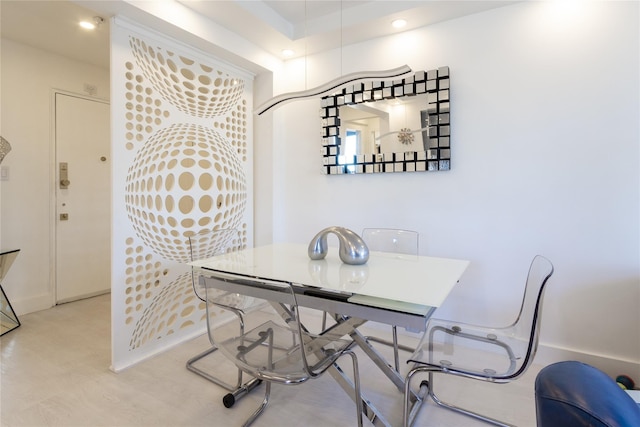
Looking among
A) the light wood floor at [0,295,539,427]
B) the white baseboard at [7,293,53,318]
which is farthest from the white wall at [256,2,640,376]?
the white baseboard at [7,293,53,318]

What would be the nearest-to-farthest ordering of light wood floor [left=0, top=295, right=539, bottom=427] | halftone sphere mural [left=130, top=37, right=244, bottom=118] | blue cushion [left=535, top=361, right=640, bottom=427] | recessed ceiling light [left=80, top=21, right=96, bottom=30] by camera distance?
blue cushion [left=535, top=361, right=640, bottom=427] < light wood floor [left=0, top=295, right=539, bottom=427] < halftone sphere mural [left=130, top=37, right=244, bottom=118] < recessed ceiling light [left=80, top=21, right=96, bottom=30]

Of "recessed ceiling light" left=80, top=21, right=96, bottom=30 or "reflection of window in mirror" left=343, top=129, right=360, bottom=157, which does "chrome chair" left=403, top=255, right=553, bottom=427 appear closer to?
"reflection of window in mirror" left=343, top=129, right=360, bottom=157

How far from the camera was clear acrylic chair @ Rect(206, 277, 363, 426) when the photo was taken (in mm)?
1473

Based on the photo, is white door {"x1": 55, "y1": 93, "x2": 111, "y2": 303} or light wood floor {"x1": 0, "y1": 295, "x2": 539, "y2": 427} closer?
light wood floor {"x1": 0, "y1": 295, "x2": 539, "y2": 427}

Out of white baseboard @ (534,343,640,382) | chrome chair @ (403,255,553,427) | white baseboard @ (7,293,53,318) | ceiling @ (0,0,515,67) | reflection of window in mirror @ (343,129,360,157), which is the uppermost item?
ceiling @ (0,0,515,67)

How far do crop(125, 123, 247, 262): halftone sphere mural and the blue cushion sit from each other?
2539 mm

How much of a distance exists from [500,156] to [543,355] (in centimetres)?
147

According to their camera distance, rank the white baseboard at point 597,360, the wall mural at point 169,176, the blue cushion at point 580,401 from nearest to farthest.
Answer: the blue cushion at point 580,401 < the white baseboard at point 597,360 < the wall mural at point 169,176

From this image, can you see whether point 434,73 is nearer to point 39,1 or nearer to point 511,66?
point 511,66

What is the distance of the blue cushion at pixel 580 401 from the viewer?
60 cm

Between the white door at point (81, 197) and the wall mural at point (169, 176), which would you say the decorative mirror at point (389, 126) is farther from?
the white door at point (81, 197)

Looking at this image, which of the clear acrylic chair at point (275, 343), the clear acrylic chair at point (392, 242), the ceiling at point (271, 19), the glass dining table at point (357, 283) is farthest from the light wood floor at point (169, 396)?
the ceiling at point (271, 19)

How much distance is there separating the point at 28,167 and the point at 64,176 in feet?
1.04

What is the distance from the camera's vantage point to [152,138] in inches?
99.6
